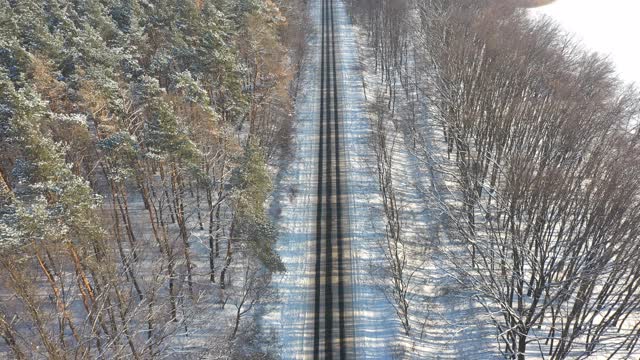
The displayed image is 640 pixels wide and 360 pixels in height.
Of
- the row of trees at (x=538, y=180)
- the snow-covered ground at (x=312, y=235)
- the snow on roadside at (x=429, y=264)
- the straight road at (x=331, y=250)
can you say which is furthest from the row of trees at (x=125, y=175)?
the row of trees at (x=538, y=180)

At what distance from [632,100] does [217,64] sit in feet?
116

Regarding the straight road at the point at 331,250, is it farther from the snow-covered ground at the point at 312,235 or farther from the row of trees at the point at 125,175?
the row of trees at the point at 125,175

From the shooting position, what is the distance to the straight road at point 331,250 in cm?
3112

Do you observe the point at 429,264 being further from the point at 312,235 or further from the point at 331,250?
the point at 312,235

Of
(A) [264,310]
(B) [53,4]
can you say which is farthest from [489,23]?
(B) [53,4]

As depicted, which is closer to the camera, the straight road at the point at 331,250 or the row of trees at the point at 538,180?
the row of trees at the point at 538,180

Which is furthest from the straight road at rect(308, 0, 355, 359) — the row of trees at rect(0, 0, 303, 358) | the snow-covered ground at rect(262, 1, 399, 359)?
the row of trees at rect(0, 0, 303, 358)

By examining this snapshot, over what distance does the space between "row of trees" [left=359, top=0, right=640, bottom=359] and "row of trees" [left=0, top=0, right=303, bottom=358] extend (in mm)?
16513

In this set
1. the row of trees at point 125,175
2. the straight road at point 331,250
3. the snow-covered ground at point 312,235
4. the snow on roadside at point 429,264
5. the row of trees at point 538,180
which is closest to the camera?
the row of trees at point 125,175

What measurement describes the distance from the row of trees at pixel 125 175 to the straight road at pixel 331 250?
5071 millimetres

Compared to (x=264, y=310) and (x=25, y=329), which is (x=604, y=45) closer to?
(x=264, y=310)

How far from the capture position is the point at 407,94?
63.6 metres

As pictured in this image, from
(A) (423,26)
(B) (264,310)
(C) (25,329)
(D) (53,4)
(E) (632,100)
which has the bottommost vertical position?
(B) (264,310)

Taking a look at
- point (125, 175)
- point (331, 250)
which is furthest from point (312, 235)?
point (125, 175)
